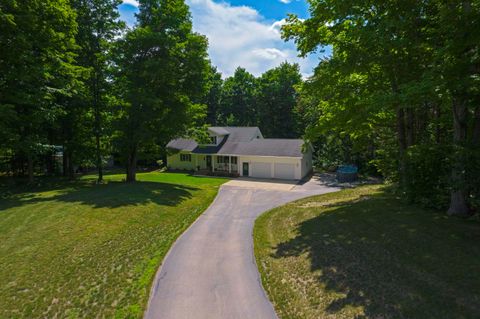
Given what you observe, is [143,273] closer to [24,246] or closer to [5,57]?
[24,246]

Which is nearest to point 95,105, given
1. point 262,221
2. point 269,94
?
point 262,221

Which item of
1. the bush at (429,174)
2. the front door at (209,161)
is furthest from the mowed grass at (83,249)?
the front door at (209,161)

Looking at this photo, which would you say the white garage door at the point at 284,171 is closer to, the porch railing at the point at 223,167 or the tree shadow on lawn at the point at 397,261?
the porch railing at the point at 223,167

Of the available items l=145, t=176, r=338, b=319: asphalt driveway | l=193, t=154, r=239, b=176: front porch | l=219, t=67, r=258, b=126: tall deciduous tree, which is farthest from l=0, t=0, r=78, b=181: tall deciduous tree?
l=219, t=67, r=258, b=126: tall deciduous tree

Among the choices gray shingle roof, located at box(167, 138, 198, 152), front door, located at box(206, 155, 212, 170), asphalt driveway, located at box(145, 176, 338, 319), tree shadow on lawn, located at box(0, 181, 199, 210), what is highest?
gray shingle roof, located at box(167, 138, 198, 152)

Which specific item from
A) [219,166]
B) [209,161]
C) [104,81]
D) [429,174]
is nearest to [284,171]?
[219,166]

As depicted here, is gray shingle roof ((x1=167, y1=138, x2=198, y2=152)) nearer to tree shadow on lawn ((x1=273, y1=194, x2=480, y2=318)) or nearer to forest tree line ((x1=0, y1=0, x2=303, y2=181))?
forest tree line ((x1=0, y1=0, x2=303, y2=181))
